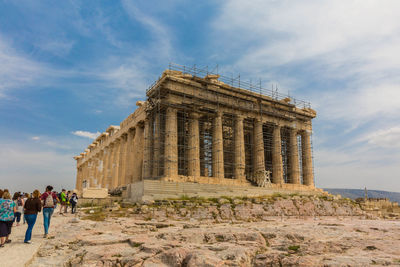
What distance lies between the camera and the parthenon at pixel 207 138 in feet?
107

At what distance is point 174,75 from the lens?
32719mm

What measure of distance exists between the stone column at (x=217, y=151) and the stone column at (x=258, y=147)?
5.87m

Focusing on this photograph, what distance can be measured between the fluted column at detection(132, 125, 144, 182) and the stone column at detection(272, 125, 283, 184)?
1614 cm

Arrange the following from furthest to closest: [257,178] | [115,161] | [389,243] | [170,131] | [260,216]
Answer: [115,161], [257,178], [170,131], [260,216], [389,243]

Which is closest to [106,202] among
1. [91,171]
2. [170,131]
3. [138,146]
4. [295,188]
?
[170,131]

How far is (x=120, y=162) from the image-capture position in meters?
43.3

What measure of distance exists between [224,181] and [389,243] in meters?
27.0

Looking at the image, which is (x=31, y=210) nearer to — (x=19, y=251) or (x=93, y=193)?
(x=19, y=251)

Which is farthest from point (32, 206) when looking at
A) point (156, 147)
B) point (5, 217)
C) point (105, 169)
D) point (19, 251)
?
point (105, 169)

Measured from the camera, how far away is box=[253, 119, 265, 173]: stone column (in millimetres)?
38188

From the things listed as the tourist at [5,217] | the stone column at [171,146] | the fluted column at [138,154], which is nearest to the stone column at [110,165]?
the fluted column at [138,154]

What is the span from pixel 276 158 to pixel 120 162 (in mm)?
20594

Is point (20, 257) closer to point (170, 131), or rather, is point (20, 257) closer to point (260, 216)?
point (260, 216)

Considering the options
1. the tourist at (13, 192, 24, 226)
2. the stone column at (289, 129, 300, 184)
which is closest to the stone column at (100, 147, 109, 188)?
the stone column at (289, 129, 300, 184)
